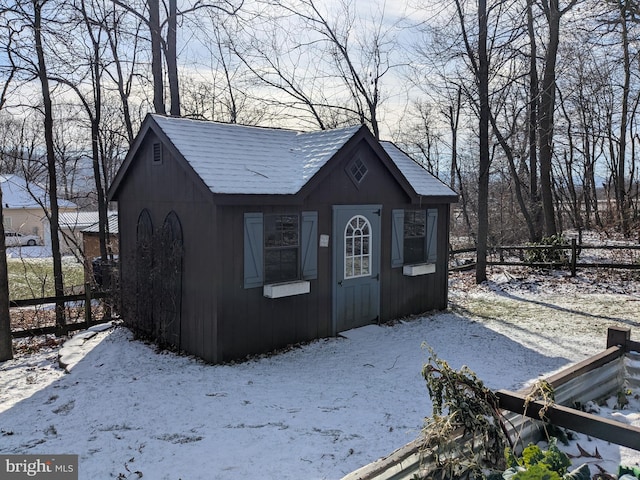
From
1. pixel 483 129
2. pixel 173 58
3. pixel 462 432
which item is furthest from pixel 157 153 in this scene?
pixel 483 129

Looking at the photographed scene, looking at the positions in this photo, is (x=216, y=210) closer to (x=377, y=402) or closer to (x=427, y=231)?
(x=377, y=402)

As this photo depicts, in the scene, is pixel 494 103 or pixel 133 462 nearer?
pixel 133 462

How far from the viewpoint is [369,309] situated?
8.51 meters

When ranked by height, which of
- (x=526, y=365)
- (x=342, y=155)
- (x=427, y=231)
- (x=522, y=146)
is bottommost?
(x=526, y=365)

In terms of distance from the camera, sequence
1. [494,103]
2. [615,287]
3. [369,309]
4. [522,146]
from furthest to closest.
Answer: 1. [522,146]
2. [494,103]
3. [615,287]
4. [369,309]

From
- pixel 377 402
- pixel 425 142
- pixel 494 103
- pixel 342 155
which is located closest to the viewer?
pixel 377 402

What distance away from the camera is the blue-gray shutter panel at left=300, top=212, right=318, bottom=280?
734 cm

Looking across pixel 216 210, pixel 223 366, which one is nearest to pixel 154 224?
pixel 216 210

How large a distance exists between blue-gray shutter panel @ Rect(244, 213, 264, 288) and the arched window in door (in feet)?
5.58

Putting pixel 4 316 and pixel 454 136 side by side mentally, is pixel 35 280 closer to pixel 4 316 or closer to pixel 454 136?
pixel 4 316

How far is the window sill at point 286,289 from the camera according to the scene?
6797mm

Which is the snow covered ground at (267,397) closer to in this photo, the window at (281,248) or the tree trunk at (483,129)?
the window at (281,248)

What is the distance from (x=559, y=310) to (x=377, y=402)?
619 centimetres

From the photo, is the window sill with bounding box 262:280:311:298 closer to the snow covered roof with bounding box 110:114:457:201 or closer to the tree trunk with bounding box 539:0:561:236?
the snow covered roof with bounding box 110:114:457:201
